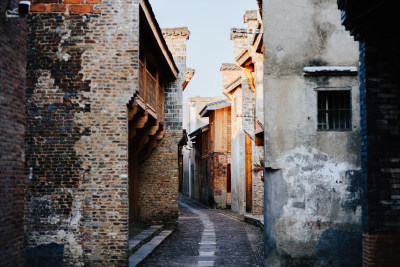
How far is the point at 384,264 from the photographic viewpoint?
230 inches

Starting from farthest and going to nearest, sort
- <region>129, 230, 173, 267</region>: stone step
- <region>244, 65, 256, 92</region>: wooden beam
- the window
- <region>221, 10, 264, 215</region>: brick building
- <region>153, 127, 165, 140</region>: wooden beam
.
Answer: <region>244, 65, 256, 92</region>: wooden beam < <region>221, 10, 264, 215</region>: brick building < <region>153, 127, 165, 140</region>: wooden beam < <region>129, 230, 173, 267</region>: stone step < the window

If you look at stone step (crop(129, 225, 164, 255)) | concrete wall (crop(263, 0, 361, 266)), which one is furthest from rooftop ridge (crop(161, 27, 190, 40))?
concrete wall (crop(263, 0, 361, 266))

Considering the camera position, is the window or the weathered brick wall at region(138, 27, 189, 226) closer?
the window

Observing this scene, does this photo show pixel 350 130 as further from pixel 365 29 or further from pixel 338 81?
pixel 365 29

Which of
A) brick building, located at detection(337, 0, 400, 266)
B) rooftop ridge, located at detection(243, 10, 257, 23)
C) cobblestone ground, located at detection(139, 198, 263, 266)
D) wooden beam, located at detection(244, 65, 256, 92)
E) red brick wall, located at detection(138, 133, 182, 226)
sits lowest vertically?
cobblestone ground, located at detection(139, 198, 263, 266)

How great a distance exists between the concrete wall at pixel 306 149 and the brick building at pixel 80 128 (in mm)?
3300

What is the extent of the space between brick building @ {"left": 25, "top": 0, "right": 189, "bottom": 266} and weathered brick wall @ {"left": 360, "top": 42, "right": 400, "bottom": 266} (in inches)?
231

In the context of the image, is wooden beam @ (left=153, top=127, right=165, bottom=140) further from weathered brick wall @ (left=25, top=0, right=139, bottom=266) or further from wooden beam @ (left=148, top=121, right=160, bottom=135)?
weathered brick wall @ (left=25, top=0, right=139, bottom=266)

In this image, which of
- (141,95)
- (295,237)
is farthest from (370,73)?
(141,95)

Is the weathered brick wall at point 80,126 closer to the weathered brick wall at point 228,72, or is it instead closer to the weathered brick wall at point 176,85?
the weathered brick wall at point 176,85

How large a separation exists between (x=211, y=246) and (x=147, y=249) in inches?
88.8

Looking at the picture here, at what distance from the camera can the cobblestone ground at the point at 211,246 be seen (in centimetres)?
1152

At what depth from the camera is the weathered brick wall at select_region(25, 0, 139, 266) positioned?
1019 centimetres

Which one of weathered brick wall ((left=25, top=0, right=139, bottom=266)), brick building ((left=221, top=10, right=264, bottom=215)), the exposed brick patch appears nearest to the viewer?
the exposed brick patch
